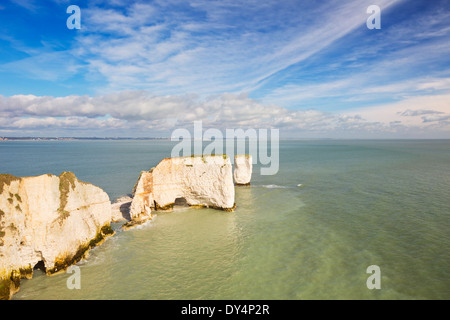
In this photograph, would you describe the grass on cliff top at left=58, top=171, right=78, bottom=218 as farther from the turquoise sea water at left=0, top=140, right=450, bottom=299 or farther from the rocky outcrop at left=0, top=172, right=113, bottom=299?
the turquoise sea water at left=0, top=140, right=450, bottom=299

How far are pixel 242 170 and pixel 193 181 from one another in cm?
1493

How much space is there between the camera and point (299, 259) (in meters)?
15.8

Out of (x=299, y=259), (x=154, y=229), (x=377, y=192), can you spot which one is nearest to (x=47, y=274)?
(x=154, y=229)

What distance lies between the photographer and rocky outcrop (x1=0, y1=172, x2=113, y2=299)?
12.6 metres

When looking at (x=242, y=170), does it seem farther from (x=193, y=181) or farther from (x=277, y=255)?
(x=277, y=255)

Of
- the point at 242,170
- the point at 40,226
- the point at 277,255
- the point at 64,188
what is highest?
the point at 64,188

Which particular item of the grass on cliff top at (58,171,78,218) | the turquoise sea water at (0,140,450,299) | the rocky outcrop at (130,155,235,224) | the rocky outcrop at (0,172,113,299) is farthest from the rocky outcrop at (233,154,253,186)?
the grass on cliff top at (58,171,78,218)

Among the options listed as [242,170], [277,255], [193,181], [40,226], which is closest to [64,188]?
[40,226]

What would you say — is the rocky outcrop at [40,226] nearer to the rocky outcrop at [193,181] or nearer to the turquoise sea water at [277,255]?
the turquoise sea water at [277,255]

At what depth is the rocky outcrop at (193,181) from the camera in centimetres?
2564

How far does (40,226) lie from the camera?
14.0 metres

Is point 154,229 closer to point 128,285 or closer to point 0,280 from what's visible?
point 128,285

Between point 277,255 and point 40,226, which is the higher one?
point 40,226

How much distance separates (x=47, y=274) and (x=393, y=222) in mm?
28983
